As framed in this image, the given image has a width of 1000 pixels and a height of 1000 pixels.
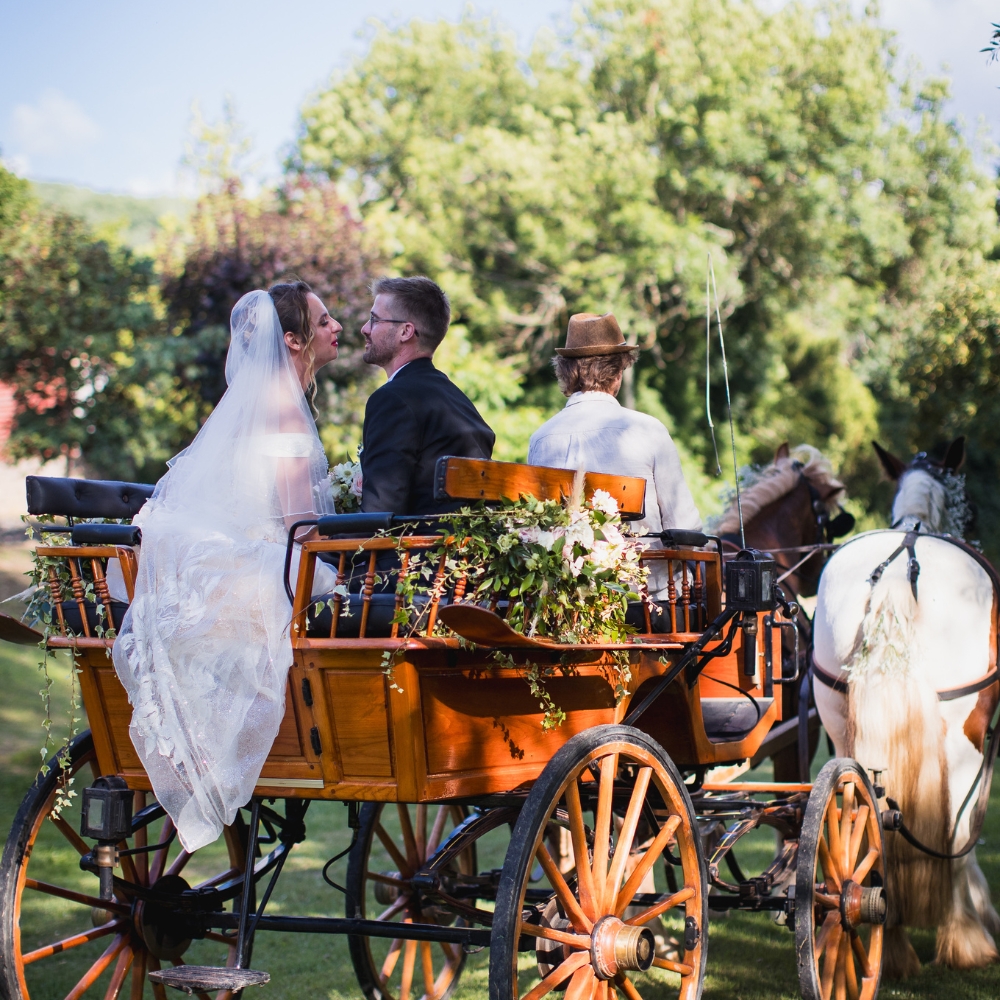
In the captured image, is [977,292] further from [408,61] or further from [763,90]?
[408,61]

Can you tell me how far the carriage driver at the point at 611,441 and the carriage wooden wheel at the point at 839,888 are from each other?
889mm

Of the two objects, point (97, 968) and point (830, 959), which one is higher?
point (97, 968)

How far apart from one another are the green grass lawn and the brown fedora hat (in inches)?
103

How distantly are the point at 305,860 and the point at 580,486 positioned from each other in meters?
5.02

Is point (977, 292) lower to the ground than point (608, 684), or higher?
higher

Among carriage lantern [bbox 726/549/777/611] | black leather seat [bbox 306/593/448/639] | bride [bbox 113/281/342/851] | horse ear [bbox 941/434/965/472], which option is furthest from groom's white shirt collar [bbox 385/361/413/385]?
horse ear [bbox 941/434/965/472]

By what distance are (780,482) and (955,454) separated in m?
0.92

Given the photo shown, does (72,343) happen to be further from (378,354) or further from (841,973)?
(841,973)

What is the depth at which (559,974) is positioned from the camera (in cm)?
267

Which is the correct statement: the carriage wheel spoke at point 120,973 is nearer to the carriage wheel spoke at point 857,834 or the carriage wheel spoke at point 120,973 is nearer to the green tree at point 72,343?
the carriage wheel spoke at point 857,834

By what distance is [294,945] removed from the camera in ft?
18.1

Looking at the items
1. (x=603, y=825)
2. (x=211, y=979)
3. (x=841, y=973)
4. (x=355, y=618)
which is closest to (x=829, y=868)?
(x=841, y=973)

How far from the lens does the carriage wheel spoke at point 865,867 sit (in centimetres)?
381

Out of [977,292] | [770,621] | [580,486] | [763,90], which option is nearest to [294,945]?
[770,621]
